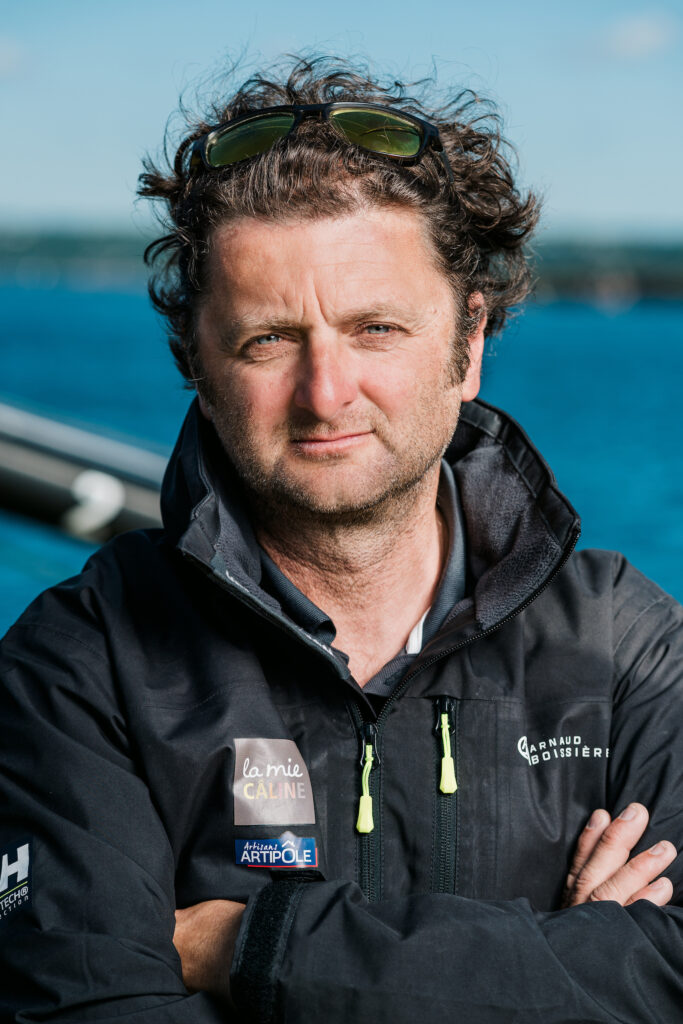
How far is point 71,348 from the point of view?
52.2 m

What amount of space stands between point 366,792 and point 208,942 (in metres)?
0.33

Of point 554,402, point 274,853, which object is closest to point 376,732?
point 274,853

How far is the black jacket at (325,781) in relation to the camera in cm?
154

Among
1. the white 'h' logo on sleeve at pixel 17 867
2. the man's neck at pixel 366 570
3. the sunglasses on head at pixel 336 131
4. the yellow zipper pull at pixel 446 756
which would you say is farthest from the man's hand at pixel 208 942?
the sunglasses on head at pixel 336 131

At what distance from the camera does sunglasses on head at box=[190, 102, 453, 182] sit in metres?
1.98

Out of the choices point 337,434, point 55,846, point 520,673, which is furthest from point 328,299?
point 55,846

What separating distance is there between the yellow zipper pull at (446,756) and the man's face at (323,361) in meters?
0.37

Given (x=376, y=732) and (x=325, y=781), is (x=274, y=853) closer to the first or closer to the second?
(x=325, y=781)

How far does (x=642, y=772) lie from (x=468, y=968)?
52 cm

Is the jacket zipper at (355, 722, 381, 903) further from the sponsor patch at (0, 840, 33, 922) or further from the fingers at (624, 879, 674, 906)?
the sponsor patch at (0, 840, 33, 922)

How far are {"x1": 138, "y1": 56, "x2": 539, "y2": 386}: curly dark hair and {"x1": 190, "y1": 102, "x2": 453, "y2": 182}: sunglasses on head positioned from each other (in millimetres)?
18

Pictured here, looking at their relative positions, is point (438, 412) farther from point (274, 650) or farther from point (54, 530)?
point (54, 530)

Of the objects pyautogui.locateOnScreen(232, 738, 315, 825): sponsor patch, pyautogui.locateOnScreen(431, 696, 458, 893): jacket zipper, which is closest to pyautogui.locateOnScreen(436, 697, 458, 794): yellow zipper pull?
pyautogui.locateOnScreen(431, 696, 458, 893): jacket zipper

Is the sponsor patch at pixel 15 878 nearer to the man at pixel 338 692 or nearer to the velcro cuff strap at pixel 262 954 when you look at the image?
the man at pixel 338 692
